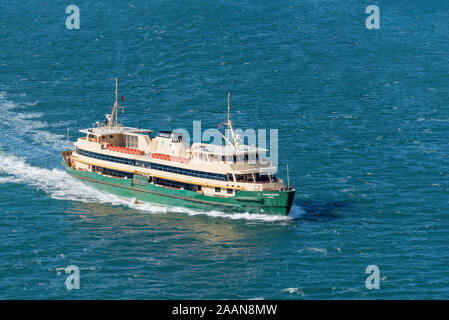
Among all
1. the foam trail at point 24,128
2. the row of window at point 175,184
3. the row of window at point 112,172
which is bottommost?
the row of window at point 175,184

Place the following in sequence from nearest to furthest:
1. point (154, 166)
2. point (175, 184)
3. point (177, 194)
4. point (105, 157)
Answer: point (177, 194), point (175, 184), point (154, 166), point (105, 157)

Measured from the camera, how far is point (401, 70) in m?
186

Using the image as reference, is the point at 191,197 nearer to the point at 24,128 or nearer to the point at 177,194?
the point at 177,194

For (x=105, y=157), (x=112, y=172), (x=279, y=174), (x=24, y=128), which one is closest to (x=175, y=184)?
(x=112, y=172)

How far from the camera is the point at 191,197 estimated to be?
4818 inches

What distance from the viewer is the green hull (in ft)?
384

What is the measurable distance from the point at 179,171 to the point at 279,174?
17.9 metres

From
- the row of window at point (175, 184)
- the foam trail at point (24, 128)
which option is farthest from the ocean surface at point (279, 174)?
the row of window at point (175, 184)

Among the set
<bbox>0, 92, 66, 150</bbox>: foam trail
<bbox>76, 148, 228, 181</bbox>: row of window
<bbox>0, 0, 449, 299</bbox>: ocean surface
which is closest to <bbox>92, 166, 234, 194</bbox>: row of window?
<bbox>76, 148, 228, 181</bbox>: row of window

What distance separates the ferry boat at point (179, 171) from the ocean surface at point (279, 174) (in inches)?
90.4

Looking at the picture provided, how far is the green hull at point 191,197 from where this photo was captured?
384ft

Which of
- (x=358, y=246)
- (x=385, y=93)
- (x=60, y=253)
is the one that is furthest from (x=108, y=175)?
(x=385, y=93)

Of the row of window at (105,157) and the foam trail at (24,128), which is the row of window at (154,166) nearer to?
the row of window at (105,157)
